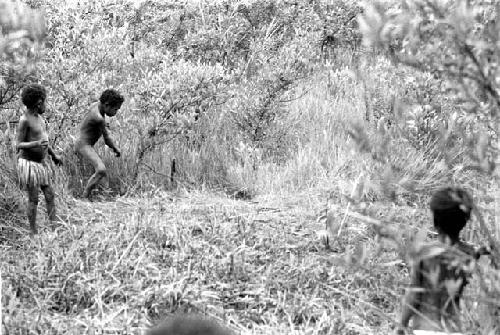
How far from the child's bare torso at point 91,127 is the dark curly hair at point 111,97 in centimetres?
13

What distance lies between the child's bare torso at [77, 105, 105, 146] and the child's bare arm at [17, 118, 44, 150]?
0.94 m

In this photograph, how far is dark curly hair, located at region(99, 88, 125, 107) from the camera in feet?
21.4

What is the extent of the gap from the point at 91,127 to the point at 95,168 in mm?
345

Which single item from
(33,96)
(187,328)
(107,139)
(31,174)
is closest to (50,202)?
(31,174)

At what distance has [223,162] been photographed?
301 inches

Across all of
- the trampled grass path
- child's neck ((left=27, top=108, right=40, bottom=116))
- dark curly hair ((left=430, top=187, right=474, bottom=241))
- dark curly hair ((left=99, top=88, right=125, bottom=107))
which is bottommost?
the trampled grass path

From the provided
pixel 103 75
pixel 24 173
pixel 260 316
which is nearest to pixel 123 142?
pixel 103 75

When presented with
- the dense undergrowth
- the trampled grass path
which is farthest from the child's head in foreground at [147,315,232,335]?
the trampled grass path

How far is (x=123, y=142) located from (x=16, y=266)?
8.54ft

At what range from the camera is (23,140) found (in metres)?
5.75

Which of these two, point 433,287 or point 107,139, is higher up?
point 433,287

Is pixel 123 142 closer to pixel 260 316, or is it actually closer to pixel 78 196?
pixel 78 196

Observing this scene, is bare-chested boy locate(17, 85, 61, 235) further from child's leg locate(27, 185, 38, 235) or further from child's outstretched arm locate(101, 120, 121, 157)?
child's outstretched arm locate(101, 120, 121, 157)

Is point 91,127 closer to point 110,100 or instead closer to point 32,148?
point 110,100
